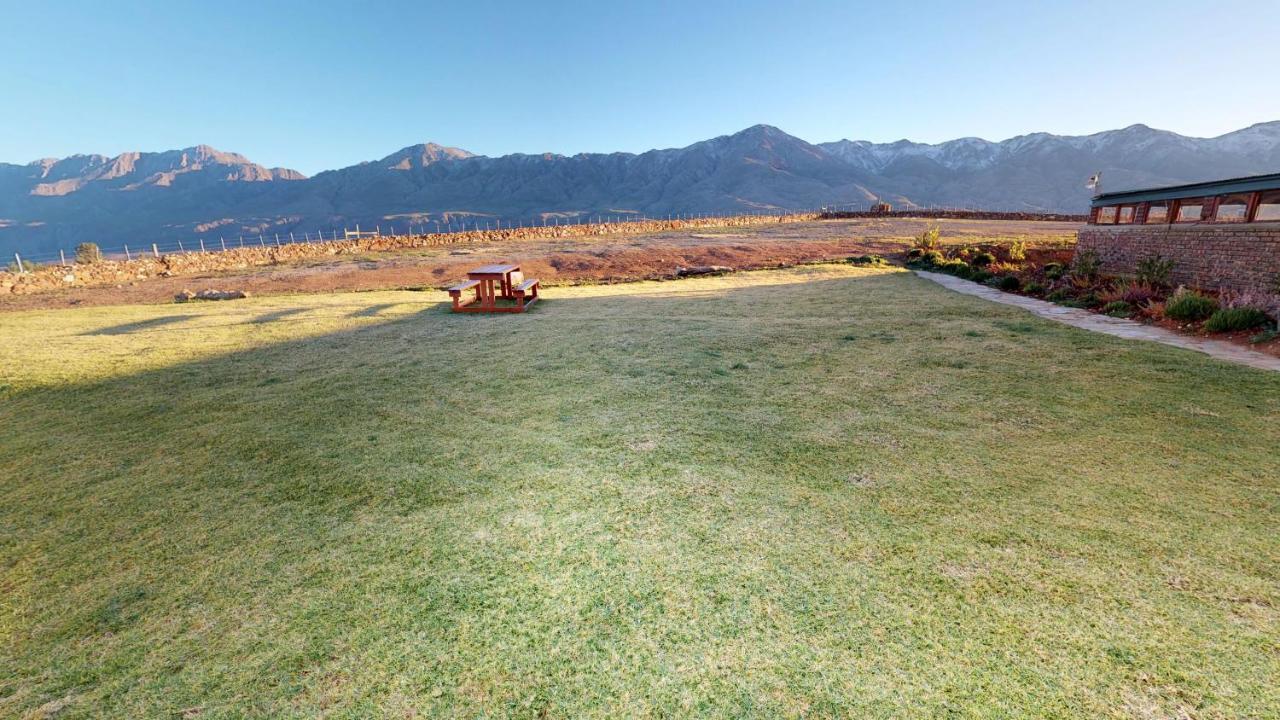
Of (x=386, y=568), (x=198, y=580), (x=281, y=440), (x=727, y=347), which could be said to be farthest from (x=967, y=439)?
(x=281, y=440)

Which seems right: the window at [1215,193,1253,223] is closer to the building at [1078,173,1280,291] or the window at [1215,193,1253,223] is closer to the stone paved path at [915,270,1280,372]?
the building at [1078,173,1280,291]

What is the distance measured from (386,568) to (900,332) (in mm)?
8038

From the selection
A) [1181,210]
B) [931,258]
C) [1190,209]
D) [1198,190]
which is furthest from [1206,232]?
[931,258]

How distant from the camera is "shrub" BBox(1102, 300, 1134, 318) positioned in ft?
30.6

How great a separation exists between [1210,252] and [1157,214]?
4328 mm

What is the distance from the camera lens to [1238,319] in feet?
24.3

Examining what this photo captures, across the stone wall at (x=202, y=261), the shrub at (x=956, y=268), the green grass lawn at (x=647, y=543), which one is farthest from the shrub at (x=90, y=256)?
the shrub at (x=956, y=268)

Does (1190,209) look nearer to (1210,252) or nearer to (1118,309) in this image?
(1210,252)

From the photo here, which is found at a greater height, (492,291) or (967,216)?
(967,216)

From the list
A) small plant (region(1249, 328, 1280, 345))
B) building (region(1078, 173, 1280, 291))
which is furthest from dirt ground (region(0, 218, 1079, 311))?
small plant (region(1249, 328, 1280, 345))

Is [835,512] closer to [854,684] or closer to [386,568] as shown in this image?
[854,684]

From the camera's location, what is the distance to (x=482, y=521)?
3.07 m

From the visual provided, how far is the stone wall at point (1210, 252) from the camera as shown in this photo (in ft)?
32.8

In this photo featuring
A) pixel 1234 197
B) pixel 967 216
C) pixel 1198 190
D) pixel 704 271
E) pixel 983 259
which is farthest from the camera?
pixel 967 216
